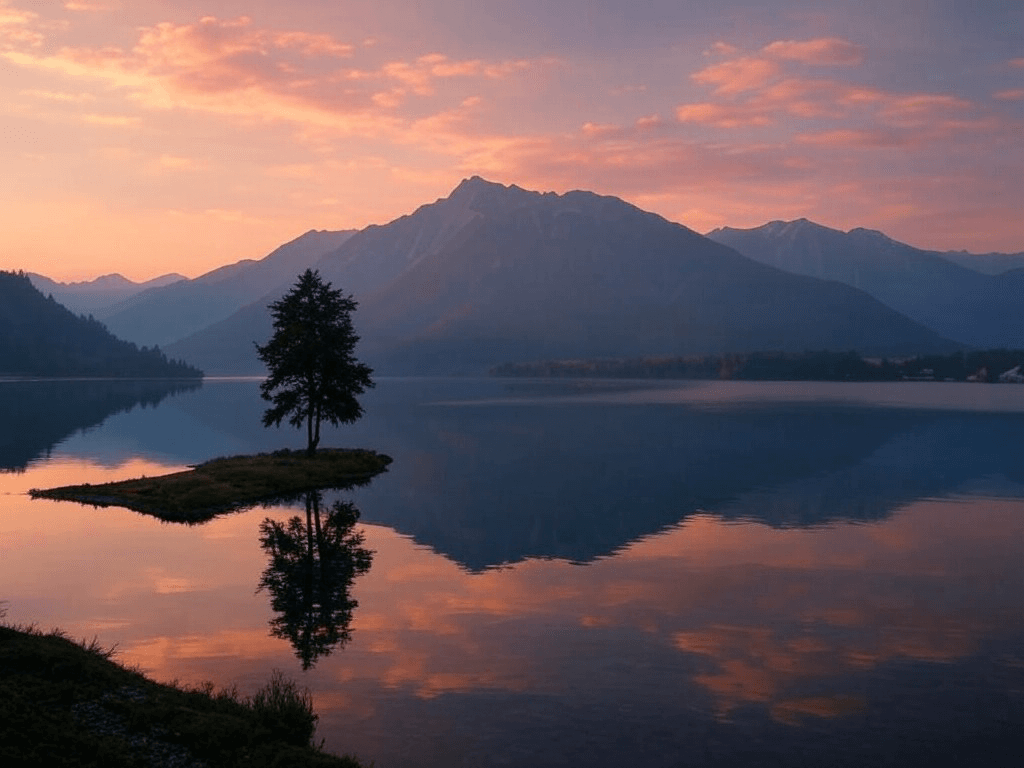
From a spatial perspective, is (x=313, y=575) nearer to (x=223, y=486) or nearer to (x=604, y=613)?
(x=604, y=613)

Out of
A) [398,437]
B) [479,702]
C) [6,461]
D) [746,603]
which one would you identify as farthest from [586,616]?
[398,437]

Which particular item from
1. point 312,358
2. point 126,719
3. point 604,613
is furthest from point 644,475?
point 126,719

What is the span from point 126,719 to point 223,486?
56654mm

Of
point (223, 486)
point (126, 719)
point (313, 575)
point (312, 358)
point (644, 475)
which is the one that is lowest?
point (644, 475)

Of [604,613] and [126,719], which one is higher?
[126,719]

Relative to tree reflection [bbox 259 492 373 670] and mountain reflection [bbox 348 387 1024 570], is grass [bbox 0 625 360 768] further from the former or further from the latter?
mountain reflection [bbox 348 387 1024 570]

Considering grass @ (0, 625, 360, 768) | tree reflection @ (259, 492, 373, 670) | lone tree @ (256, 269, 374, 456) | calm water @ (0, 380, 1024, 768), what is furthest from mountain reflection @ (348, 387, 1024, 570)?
grass @ (0, 625, 360, 768)

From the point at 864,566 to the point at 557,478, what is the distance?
145ft

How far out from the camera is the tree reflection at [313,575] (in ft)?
123

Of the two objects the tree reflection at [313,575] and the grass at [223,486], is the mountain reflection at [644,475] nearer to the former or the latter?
the tree reflection at [313,575]

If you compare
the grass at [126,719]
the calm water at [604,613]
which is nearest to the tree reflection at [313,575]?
the calm water at [604,613]

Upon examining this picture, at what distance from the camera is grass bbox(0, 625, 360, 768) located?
21328 millimetres

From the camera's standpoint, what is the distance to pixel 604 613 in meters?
41.3

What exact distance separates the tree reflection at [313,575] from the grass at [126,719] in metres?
7.03
